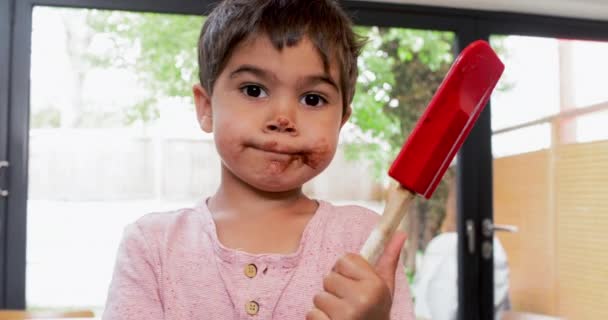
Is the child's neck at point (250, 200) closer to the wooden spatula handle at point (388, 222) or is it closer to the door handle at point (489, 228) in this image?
the wooden spatula handle at point (388, 222)

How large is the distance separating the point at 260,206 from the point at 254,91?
17 centimetres

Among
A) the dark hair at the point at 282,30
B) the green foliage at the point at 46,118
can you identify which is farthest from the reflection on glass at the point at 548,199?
the dark hair at the point at 282,30

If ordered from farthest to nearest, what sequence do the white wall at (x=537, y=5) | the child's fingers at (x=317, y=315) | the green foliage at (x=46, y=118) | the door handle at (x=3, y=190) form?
the white wall at (x=537, y=5) → the green foliage at (x=46, y=118) → the door handle at (x=3, y=190) → the child's fingers at (x=317, y=315)

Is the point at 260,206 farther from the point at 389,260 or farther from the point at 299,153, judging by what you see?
the point at 389,260

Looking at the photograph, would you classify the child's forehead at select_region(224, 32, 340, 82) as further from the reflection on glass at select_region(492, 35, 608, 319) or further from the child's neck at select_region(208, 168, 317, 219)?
the reflection on glass at select_region(492, 35, 608, 319)

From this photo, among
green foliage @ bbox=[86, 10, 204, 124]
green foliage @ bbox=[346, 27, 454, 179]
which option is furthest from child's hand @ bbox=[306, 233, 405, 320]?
green foliage @ bbox=[346, 27, 454, 179]

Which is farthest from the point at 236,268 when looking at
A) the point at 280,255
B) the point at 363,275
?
the point at 363,275

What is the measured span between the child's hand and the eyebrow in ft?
0.92

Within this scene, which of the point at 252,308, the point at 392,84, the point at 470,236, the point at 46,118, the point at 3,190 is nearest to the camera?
the point at 252,308

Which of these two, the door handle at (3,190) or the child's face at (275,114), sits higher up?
the child's face at (275,114)

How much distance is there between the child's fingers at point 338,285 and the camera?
0.69 meters

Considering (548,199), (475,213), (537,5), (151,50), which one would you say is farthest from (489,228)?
(151,50)

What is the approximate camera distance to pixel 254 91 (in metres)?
0.90

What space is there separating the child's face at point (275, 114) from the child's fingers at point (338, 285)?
0.72 ft
